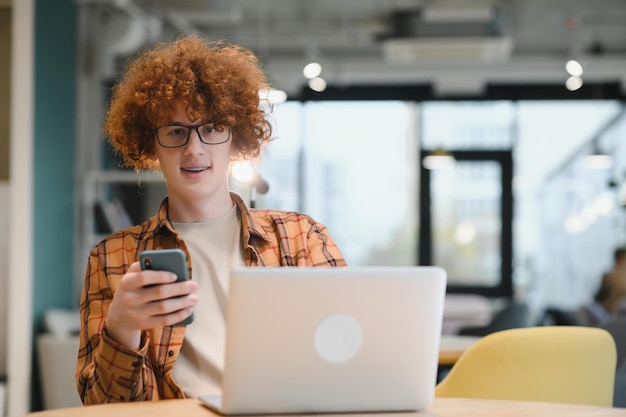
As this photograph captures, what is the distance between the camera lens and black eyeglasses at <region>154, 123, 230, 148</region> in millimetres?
2502

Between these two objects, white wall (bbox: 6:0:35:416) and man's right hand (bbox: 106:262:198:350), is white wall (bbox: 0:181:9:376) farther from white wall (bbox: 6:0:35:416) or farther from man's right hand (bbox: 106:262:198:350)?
man's right hand (bbox: 106:262:198:350)

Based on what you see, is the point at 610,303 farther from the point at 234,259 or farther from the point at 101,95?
the point at 234,259

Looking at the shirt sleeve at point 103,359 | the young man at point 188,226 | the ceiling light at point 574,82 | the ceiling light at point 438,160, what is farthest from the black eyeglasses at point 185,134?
the ceiling light at point 438,160

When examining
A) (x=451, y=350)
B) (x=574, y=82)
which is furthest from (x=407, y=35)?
(x=451, y=350)

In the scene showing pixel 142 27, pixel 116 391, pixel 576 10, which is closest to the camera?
pixel 116 391

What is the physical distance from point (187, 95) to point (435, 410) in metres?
0.98

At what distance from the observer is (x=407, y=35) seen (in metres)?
9.66

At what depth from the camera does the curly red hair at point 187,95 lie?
2.55 metres

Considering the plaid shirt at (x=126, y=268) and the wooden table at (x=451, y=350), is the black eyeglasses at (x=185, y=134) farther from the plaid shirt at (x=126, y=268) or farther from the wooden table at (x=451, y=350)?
the wooden table at (x=451, y=350)

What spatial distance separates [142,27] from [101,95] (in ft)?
2.25

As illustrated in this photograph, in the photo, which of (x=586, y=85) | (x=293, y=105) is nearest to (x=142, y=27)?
(x=293, y=105)

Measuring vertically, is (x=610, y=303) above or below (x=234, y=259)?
below

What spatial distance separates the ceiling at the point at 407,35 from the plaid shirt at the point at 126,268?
571cm

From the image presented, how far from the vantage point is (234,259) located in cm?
255
